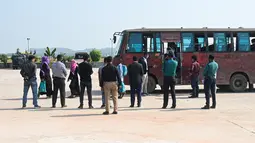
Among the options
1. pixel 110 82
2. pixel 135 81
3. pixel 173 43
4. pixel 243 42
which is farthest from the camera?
pixel 243 42

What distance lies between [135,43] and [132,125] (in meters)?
10.0

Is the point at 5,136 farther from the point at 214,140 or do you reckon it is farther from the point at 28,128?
the point at 214,140

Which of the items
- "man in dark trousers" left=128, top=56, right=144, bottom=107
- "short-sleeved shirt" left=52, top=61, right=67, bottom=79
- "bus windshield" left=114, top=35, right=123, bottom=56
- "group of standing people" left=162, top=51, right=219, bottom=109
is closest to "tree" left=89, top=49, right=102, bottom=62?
"bus windshield" left=114, top=35, right=123, bottom=56

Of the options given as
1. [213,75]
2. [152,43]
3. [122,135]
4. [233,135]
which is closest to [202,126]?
[233,135]

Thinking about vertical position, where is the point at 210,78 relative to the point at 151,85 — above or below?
above

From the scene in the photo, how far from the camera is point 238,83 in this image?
69.8ft

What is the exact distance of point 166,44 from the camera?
67.9 feet

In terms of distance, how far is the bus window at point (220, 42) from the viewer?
21125 mm

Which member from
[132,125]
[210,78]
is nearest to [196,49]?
[210,78]

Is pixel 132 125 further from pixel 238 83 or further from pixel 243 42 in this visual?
pixel 243 42

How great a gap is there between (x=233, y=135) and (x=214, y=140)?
2.43 ft

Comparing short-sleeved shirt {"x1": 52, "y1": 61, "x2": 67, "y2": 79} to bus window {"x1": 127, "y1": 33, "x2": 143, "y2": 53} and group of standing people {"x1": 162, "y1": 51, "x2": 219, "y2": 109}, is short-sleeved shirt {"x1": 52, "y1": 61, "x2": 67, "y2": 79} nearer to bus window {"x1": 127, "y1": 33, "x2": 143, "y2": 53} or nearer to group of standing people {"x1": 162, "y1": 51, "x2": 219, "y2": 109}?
group of standing people {"x1": 162, "y1": 51, "x2": 219, "y2": 109}

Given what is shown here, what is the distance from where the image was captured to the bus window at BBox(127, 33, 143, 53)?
67.3ft

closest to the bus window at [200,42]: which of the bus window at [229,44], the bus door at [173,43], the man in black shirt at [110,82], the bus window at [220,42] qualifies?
the bus window at [220,42]
